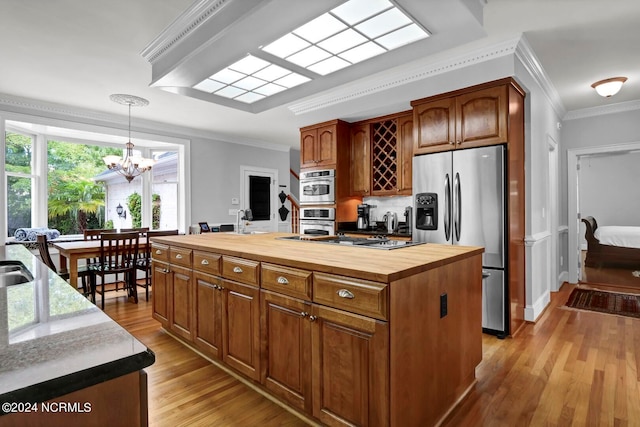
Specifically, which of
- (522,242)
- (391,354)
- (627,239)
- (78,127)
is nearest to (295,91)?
(391,354)

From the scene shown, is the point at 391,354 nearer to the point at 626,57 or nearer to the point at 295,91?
the point at 295,91

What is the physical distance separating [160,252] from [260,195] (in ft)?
14.5

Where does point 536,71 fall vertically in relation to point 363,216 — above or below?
above

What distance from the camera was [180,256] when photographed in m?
2.77

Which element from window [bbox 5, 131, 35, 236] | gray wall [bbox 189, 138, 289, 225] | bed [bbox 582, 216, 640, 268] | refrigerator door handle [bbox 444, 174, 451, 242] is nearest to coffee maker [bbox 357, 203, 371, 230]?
refrigerator door handle [bbox 444, 174, 451, 242]

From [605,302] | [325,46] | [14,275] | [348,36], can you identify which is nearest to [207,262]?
[14,275]

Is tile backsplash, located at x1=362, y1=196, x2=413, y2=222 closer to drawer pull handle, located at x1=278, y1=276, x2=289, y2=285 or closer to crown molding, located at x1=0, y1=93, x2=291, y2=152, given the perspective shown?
drawer pull handle, located at x1=278, y1=276, x2=289, y2=285

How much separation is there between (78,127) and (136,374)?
555cm

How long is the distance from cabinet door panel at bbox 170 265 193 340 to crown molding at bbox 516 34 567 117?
3403 mm

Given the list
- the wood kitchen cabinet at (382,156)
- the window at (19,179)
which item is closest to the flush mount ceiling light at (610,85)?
the wood kitchen cabinet at (382,156)

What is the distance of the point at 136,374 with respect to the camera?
637 millimetres

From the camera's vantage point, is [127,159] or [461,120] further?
[127,159]

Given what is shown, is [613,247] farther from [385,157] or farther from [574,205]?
[385,157]

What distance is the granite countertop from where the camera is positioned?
52cm
